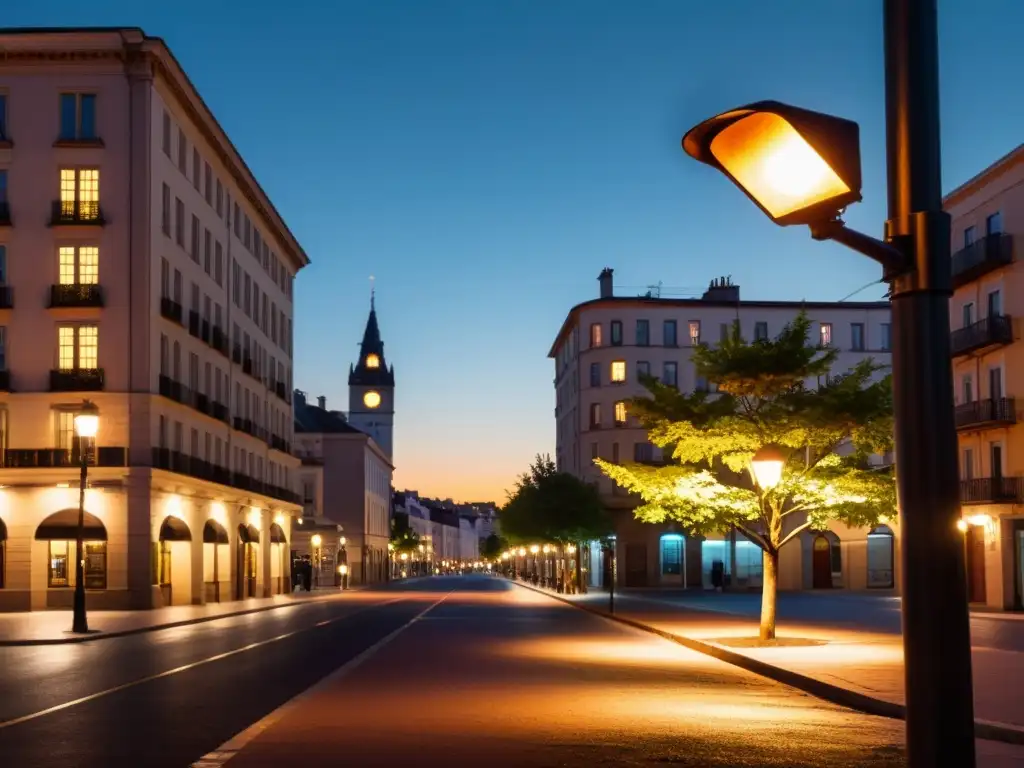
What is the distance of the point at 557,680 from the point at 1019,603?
32028 mm

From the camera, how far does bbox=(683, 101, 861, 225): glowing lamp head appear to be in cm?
367

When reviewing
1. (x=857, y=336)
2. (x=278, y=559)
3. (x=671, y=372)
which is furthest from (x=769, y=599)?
(x=857, y=336)

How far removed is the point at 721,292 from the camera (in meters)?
90.0

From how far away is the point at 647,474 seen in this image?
96.5 feet

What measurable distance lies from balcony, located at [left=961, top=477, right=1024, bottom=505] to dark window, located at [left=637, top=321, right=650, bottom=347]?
130 ft

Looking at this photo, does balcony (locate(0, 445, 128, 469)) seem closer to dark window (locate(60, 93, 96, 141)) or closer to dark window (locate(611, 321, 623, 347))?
dark window (locate(60, 93, 96, 141))

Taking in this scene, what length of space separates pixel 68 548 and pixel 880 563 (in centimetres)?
4290

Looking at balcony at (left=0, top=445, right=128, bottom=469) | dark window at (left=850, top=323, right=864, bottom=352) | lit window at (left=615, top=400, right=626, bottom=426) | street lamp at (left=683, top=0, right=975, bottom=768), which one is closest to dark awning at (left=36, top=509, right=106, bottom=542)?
balcony at (left=0, top=445, right=128, bottom=469)

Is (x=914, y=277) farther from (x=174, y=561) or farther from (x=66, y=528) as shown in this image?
(x=174, y=561)

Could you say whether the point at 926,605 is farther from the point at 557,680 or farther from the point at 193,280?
the point at 193,280

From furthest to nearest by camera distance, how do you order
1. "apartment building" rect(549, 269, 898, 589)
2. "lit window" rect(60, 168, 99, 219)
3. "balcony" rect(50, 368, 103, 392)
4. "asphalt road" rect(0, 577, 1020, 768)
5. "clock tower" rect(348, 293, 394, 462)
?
"clock tower" rect(348, 293, 394, 462) → "apartment building" rect(549, 269, 898, 589) → "lit window" rect(60, 168, 99, 219) → "balcony" rect(50, 368, 103, 392) → "asphalt road" rect(0, 577, 1020, 768)

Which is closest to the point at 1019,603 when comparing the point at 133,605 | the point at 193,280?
the point at 133,605

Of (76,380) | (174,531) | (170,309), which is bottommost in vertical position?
(174,531)

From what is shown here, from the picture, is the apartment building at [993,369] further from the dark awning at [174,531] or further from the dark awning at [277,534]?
the dark awning at [277,534]
